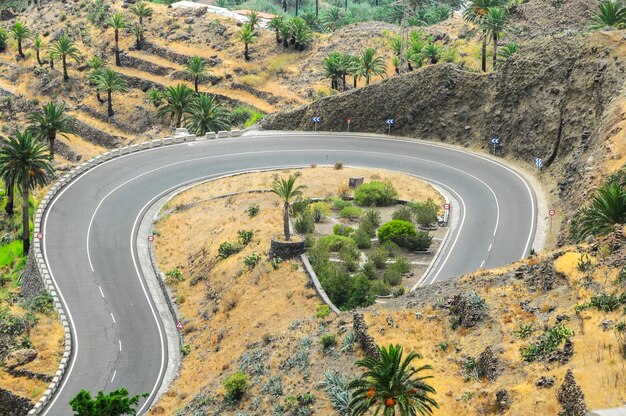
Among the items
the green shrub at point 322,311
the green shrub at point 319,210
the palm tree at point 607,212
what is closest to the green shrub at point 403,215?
the green shrub at point 319,210

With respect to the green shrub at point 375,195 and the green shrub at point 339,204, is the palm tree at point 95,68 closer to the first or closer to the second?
the green shrub at point 339,204

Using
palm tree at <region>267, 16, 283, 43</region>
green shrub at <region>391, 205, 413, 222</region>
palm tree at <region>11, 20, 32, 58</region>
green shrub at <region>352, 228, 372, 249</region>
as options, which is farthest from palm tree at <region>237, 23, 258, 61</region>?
green shrub at <region>352, 228, 372, 249</region>

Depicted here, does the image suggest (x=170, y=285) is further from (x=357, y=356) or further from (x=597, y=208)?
(x=597, y=208)

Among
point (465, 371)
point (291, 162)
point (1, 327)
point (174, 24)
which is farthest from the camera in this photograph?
point (174, 24)

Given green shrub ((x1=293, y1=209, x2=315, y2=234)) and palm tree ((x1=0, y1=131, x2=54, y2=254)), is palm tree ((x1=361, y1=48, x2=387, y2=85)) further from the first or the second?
green shrub ((x1=293, y1=209, x2=315, y2=234))

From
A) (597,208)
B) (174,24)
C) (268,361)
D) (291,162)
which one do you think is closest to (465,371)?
(268,361)

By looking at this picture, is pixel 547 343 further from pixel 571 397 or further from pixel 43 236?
pixel 43 236

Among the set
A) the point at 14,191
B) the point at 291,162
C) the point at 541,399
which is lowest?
the point at 14,191
